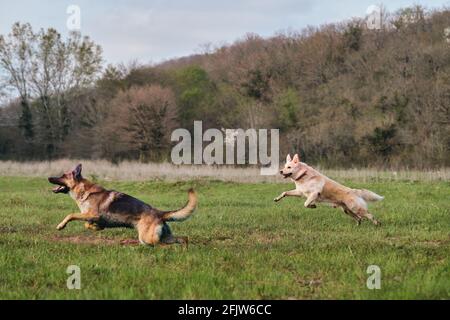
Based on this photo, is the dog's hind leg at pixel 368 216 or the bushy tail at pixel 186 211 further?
the dog's hind leg at pixel 368 216

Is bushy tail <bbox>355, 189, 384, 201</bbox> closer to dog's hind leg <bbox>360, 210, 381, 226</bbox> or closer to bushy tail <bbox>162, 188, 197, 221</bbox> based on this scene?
dog's hind leg <bbox>360, 210, 381, 226</bbox>

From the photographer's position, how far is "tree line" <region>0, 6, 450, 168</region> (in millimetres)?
44031

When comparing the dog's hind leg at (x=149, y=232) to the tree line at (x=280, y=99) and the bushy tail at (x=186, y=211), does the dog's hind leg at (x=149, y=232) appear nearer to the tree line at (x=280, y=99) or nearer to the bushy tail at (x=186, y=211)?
the bushy tail at (x=186, y=211)

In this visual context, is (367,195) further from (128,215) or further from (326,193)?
(128,215)

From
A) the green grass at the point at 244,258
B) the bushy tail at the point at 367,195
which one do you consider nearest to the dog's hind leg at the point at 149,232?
the green grass at the point at 244,258

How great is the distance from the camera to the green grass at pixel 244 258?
6.05 m

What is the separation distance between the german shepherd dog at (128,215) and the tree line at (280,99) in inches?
1319

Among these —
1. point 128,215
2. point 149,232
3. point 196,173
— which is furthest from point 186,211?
point 196,173

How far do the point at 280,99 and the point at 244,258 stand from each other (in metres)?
46.5

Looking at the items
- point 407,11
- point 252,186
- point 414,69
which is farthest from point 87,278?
point 407,11

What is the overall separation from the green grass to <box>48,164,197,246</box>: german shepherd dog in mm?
281

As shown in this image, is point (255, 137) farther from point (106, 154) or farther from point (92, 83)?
point (92, 83)

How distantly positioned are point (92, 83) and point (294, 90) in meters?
19.5

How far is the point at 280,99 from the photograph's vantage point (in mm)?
53594
